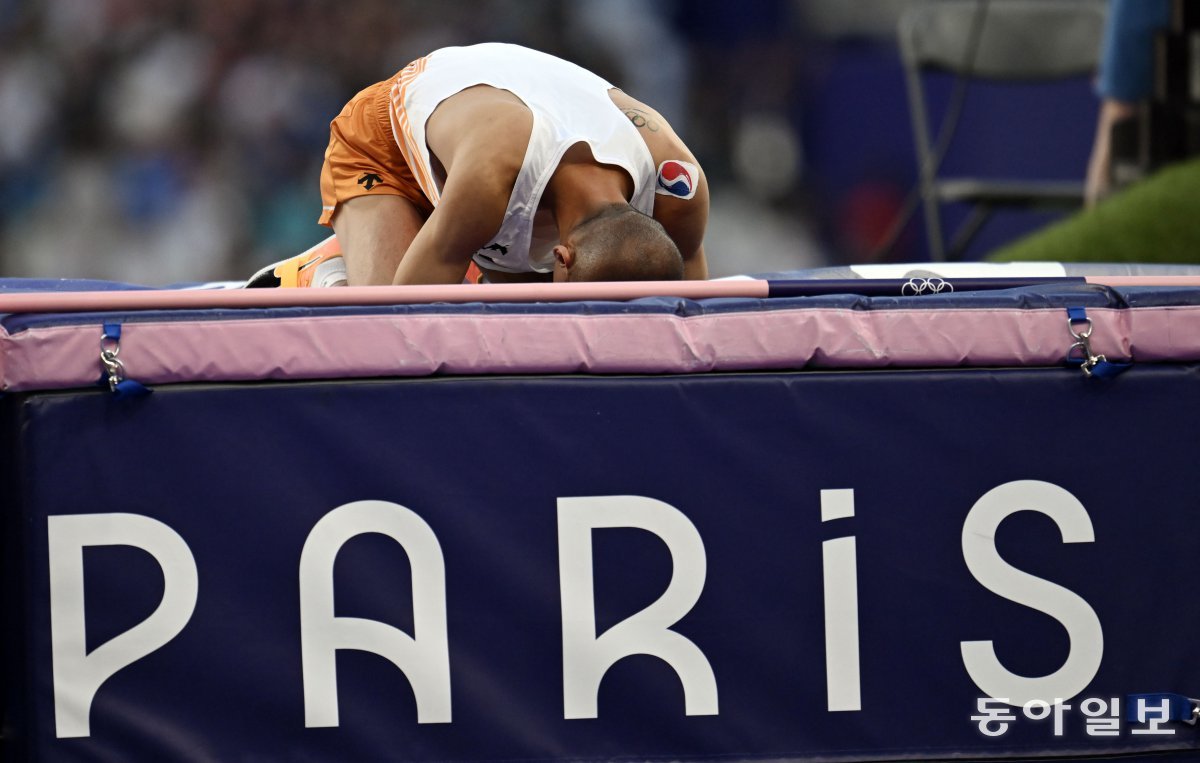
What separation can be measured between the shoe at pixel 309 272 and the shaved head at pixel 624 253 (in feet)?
1.88

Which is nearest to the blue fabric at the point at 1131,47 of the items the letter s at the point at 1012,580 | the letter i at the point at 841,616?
the letter s at the point at 1012,580

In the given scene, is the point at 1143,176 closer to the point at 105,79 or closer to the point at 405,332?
the point at 405,332

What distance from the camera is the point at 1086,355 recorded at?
1444 mm

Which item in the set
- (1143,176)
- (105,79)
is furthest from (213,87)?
(1143,176)

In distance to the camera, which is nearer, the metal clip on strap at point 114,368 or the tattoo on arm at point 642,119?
the metal clip on strap at point 114,368

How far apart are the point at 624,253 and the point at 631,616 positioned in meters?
0.58

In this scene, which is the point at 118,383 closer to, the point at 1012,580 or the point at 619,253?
the point at 619,253

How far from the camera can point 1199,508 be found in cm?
147

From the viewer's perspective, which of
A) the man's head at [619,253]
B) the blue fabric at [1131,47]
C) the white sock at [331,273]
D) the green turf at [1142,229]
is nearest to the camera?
the man's head at [619,253]

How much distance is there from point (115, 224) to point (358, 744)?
4283 mm

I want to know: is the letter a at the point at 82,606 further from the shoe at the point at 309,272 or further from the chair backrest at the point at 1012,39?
the chair backrest at the point at 1012,39

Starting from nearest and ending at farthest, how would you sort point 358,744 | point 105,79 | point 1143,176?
point 358,744 → point 1143,176 → point 105,79

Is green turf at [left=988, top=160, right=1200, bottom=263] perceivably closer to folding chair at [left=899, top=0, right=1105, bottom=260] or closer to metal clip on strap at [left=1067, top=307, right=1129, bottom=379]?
folding chair at [left=899, top=0, right=1105, bottom=260]

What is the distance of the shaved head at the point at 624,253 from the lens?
70.4 inches
